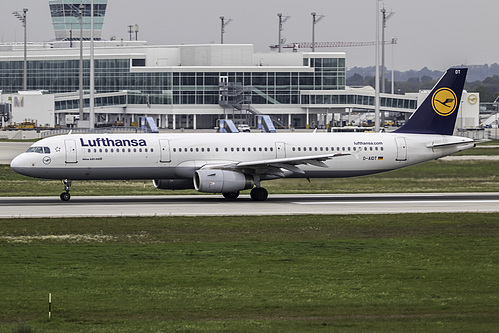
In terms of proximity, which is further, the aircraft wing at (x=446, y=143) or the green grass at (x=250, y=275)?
the aircraft wing at (x=446, y=143)

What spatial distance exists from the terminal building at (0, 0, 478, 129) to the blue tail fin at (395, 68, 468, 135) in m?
105

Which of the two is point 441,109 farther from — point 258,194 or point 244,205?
point 244,205

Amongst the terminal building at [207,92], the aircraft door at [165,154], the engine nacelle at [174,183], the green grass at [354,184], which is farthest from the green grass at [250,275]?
the terminal building at [207,92]

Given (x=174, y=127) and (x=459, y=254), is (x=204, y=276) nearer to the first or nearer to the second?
(x=459, y=254)

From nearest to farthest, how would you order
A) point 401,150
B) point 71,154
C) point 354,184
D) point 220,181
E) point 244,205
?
point 244,205 < point 220,181 < point 71,154 < point 401,150 < point 354,184

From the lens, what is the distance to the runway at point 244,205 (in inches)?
1542

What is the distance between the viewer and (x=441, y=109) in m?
49.4

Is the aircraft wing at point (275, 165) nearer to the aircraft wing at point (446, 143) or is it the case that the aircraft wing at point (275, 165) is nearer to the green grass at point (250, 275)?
the aircraft wing at point (446, 143)

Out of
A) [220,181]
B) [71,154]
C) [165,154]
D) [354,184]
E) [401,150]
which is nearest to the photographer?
[220,181]

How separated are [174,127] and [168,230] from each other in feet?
406

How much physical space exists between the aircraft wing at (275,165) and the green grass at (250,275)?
8278 millimetres

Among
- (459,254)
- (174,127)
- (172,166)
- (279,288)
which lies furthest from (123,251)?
(174,127)

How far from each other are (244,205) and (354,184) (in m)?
13.3

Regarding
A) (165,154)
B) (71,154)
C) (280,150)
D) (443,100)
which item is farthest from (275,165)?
(443,100)
